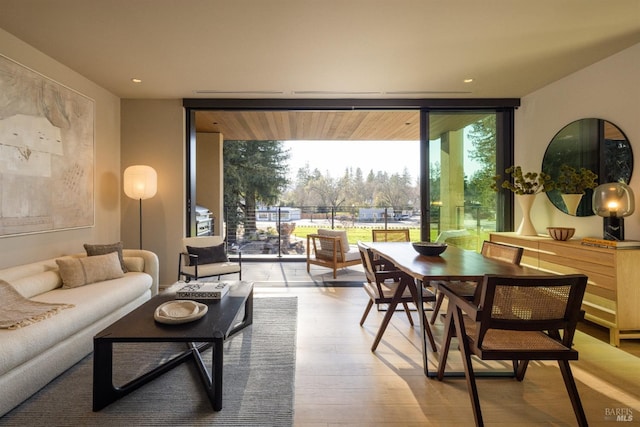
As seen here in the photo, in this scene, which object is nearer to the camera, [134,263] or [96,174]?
[134,263]

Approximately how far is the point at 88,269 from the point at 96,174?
1478mm

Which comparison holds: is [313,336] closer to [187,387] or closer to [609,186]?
[187,387]

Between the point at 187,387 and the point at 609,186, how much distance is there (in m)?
3.87

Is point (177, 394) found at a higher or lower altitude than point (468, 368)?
lower

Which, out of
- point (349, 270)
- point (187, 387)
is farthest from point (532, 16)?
point (349, 270)

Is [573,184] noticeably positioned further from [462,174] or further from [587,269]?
[462,174]

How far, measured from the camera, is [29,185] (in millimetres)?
2783

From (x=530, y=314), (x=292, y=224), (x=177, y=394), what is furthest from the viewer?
(x=292, y=224)

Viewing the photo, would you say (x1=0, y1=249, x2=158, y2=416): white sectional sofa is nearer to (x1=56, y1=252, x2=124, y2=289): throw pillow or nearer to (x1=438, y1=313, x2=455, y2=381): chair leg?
(x1=56, y1=252, x2=124, y2=289): throw pillow

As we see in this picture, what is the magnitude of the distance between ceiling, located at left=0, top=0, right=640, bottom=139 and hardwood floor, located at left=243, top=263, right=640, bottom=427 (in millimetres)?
2637

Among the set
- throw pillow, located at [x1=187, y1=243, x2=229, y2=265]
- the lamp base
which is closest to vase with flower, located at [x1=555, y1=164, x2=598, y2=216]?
the lamp base

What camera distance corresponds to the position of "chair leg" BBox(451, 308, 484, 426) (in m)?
1.59

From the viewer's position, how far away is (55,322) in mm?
1977

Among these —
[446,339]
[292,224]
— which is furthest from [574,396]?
[292,224]
